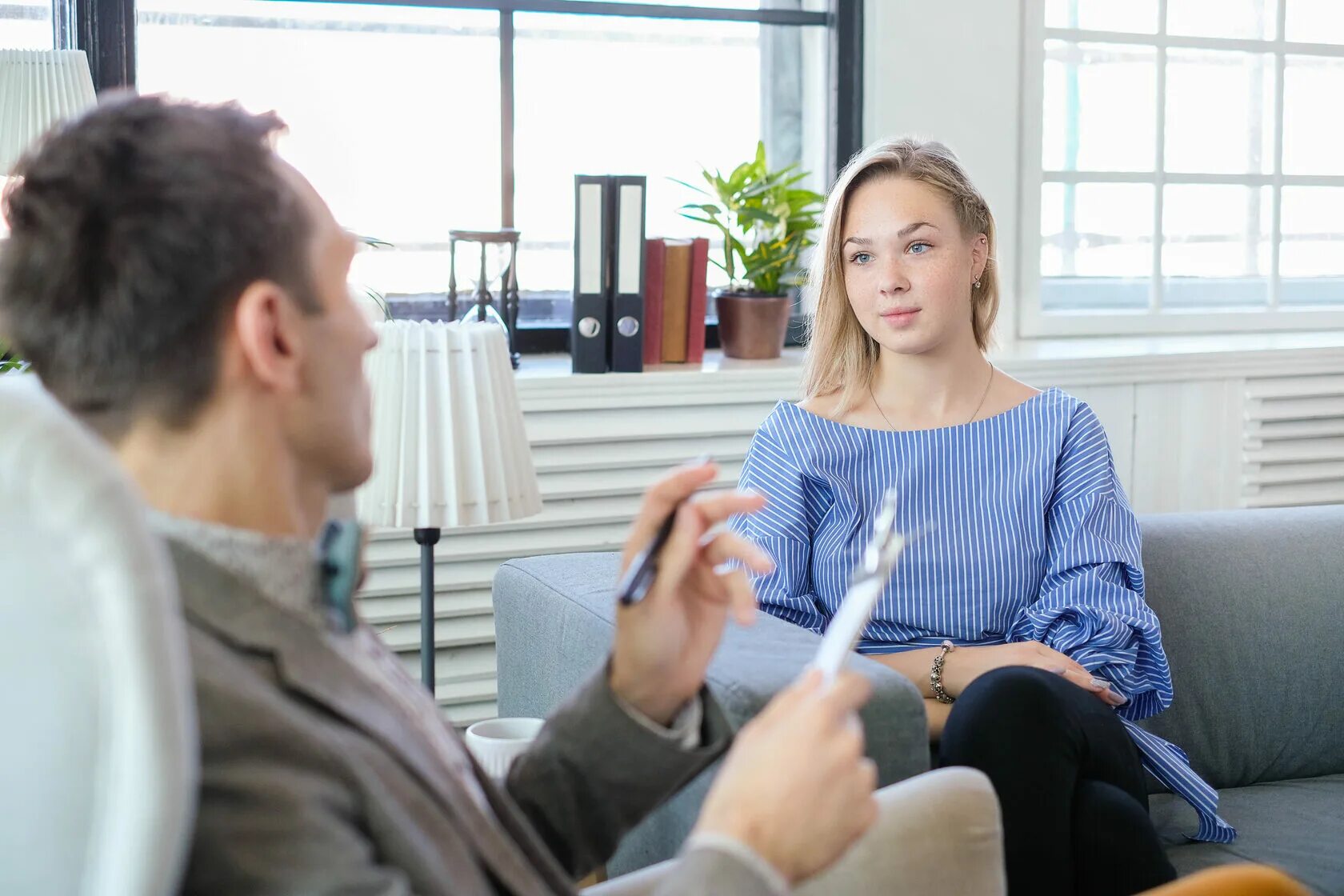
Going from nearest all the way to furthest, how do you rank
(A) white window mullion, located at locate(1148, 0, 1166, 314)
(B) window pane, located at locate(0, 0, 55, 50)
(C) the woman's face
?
(C) the woman's face, (B) window pane, located at locate(0, 0, 55, 50), (A) white window mullion, located at locate(1148, 0, 1166, 314)

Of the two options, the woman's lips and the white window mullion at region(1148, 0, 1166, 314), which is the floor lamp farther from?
the white window mullion at region(1148, 0, 1166, 314)

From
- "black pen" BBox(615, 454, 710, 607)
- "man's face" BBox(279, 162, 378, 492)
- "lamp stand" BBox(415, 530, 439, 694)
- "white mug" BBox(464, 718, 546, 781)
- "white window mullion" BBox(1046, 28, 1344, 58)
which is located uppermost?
"white window mullion" BBox(1046, 28, 1344, 58)

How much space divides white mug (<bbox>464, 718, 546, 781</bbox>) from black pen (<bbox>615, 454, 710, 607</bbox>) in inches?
16.8

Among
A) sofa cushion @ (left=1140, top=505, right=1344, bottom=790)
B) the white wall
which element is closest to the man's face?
sofa cushion @ (left=1140, top=505, right=1344, bottom=790)

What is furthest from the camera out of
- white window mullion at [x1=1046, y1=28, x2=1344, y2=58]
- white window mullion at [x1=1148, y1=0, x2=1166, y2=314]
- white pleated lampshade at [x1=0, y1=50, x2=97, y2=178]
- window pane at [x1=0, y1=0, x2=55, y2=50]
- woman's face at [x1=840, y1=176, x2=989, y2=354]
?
white window mullion at [x1=1148, y1=0, x2=1166, y2=314]

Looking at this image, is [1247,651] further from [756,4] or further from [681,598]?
[756,4]

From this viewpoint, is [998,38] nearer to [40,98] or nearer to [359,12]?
[359,12]

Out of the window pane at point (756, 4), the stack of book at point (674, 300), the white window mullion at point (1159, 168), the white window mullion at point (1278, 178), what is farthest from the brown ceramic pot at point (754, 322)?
the white window mullion at point (1278, 178)

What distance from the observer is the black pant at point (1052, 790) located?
4.83 feet

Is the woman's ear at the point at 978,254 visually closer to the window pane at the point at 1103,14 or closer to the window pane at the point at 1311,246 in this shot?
the window pane at the point at 1103,14

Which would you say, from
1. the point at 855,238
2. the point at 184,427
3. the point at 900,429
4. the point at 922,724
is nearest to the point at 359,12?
the point at 855,238

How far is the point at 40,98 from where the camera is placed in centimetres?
210

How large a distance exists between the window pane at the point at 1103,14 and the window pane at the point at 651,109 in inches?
22.4

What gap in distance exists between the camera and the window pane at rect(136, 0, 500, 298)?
2.60 meters
